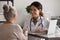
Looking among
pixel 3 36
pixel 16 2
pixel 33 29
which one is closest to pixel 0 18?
pixel 16 2

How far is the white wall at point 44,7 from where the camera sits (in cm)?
423

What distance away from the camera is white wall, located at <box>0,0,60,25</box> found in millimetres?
4230

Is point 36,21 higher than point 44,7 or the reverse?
the reverse

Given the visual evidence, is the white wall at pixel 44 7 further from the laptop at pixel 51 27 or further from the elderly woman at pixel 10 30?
the elderly woman at pixel 10 30

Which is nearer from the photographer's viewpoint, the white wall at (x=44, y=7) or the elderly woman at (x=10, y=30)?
the elderly woman at (x=10, y=30)

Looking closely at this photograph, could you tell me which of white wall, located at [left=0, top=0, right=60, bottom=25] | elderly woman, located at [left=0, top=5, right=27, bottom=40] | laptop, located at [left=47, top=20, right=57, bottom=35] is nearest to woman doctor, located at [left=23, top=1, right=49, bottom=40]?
laptop, located at [left=47, top=20, right=57, bottom=35]

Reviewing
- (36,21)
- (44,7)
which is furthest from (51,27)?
(44,7)

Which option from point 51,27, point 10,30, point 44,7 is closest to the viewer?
point 10,30

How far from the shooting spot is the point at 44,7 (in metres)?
4.49

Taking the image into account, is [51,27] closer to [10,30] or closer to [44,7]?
[10,30]

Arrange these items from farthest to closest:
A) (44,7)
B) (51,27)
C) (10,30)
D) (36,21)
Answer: (44,7) < (36,21) < (51,27) < (10,30)

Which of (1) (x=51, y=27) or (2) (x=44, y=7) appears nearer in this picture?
(1) (x=51, y=27)

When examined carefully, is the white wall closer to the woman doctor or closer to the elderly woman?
the woman doctor

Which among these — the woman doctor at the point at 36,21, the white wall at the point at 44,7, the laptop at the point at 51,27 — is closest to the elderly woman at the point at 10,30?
the laptop at the point at 51,27
